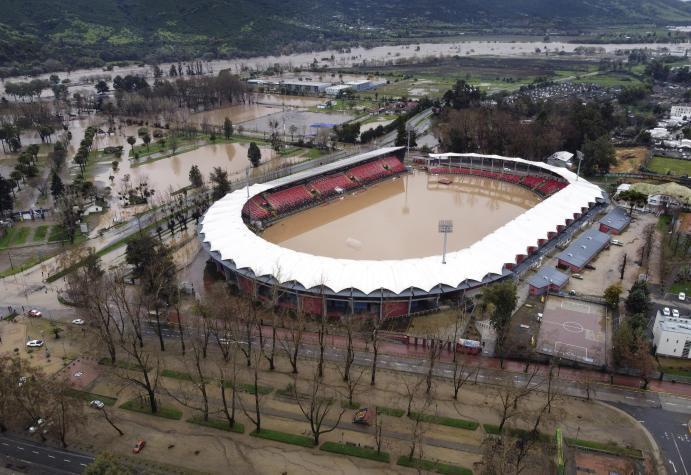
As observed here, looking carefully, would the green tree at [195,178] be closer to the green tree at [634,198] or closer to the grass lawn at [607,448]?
the green tree at [634,198]

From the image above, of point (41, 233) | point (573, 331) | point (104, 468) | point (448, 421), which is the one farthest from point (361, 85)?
point (104, 468)

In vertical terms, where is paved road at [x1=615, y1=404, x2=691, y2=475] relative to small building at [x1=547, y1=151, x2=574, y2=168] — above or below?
below

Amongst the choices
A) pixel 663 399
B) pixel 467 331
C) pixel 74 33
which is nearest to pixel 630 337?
pixel 663 399

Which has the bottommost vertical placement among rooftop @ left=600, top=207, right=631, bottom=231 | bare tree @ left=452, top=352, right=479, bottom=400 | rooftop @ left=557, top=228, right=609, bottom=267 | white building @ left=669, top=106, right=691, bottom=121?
bare tree @ left=452, top=352, right=479, bottom=400

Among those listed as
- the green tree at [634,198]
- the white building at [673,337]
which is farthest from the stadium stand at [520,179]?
the white building at [673,337]

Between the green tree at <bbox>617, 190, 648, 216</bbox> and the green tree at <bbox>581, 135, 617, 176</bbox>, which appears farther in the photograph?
the green tree at <bbox>581, 135, 617, 176</bbox>

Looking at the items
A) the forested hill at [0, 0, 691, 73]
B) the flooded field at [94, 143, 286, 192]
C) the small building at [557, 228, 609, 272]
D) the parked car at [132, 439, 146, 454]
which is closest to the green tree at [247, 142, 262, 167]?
the flooded field at [94, 143, 286, 192]

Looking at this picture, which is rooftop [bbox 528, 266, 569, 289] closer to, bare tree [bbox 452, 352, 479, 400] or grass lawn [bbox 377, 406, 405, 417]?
bare tree [bbox 452, 352, 479, 400]
